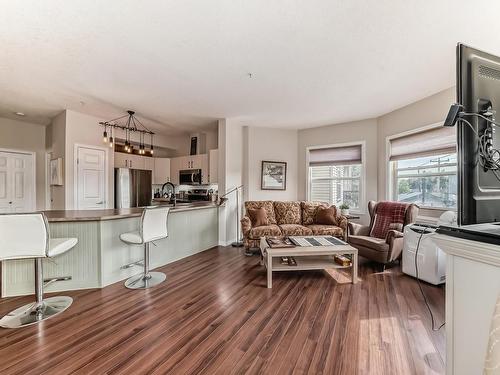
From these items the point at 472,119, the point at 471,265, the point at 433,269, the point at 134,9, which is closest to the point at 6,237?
the point at 134,9

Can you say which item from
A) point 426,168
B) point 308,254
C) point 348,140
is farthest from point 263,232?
point 426,168

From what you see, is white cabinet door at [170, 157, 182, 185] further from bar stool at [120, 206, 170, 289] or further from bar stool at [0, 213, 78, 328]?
bar stool at [0, 213, 78, 328]

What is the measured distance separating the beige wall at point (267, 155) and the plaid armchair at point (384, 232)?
1.87 m

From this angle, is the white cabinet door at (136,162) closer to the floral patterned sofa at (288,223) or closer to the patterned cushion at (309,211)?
the floral patterned sofa at (288,223)

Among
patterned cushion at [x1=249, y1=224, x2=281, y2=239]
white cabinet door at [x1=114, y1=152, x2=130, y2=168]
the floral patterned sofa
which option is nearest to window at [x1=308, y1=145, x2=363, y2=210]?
the floral patterned sofa

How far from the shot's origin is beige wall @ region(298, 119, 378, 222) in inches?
179

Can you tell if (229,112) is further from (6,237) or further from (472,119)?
(472,119)

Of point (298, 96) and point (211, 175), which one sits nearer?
point (298, 96)

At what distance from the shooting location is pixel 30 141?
16.3 feet

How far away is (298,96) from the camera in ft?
11.4

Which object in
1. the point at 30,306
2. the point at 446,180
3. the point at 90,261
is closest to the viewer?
the point at 30,306

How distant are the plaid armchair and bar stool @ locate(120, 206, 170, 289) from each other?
297 cm

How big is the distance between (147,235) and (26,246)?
104cm

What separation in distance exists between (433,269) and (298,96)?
116 inches
